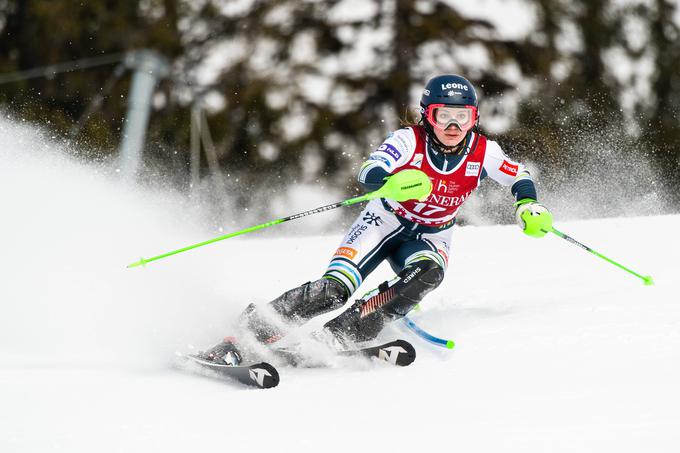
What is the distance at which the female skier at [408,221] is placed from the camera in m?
3.61

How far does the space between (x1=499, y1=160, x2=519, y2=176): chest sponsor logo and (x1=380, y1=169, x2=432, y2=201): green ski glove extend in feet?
1.86

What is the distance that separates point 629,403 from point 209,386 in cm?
161

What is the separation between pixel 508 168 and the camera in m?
3.99

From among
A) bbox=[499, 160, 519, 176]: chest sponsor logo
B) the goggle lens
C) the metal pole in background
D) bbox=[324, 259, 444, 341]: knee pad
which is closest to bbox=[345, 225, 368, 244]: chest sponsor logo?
bbox=[324, 259, 444, 341]: knee pad

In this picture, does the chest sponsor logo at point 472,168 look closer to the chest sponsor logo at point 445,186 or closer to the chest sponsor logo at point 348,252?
the chest sponsor logo at point 445,186

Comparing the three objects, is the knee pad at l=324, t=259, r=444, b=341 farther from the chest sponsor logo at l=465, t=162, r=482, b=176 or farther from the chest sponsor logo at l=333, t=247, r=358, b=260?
the chest sponsor logo at l=465, t=162, r=482, b=176

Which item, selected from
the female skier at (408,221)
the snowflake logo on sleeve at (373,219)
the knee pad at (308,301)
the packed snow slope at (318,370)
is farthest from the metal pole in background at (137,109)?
the knee pad at (308,301)

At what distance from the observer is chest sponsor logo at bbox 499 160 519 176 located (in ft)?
13.1

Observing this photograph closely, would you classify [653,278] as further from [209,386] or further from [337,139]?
[337,139]

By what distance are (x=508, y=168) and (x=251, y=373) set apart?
1.69 meters

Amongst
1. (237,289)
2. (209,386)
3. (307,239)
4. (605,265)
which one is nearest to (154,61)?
(307,239)

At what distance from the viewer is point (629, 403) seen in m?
2.60

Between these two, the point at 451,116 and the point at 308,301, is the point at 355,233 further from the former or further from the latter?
the point at 451,116

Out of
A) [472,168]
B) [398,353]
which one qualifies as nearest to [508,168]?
[472,168]
